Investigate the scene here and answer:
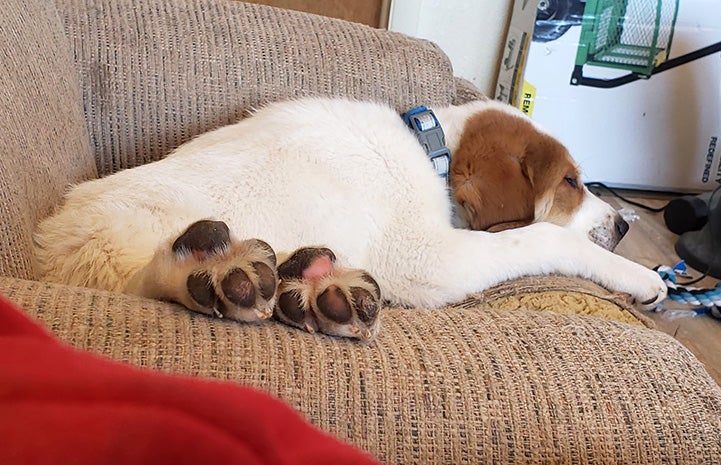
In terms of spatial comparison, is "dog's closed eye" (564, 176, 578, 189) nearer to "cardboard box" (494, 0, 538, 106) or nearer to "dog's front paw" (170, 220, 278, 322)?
"dog's front paw" (170, 220, 278, 322)

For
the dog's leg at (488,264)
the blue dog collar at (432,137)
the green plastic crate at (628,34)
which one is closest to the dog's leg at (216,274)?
the dog's leg at (488,264)

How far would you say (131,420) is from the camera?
1.18ft

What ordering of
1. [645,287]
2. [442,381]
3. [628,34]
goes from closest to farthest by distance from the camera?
1. [442,381]
2. [645,287]
3. [628,34]

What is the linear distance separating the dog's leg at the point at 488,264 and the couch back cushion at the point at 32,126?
582mm

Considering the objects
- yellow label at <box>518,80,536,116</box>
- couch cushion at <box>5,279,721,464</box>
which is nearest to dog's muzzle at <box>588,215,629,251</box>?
couch cushion at <box>5,279,721,464</box>

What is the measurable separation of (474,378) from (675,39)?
2778 millimetres

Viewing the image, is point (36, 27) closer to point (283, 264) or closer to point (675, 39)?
point (283, 264)

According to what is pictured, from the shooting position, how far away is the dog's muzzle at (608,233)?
5.71 ft

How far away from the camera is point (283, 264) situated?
912 millimetres

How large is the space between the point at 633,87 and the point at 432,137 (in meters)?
1.91

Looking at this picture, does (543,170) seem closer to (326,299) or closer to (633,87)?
(326,299)

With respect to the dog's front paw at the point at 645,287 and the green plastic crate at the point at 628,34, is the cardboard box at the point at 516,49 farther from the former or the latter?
the dog's front paw at the point at 645,287

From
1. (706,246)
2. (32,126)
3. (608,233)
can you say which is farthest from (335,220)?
(706,246)

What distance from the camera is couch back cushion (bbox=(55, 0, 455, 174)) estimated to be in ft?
5.14
